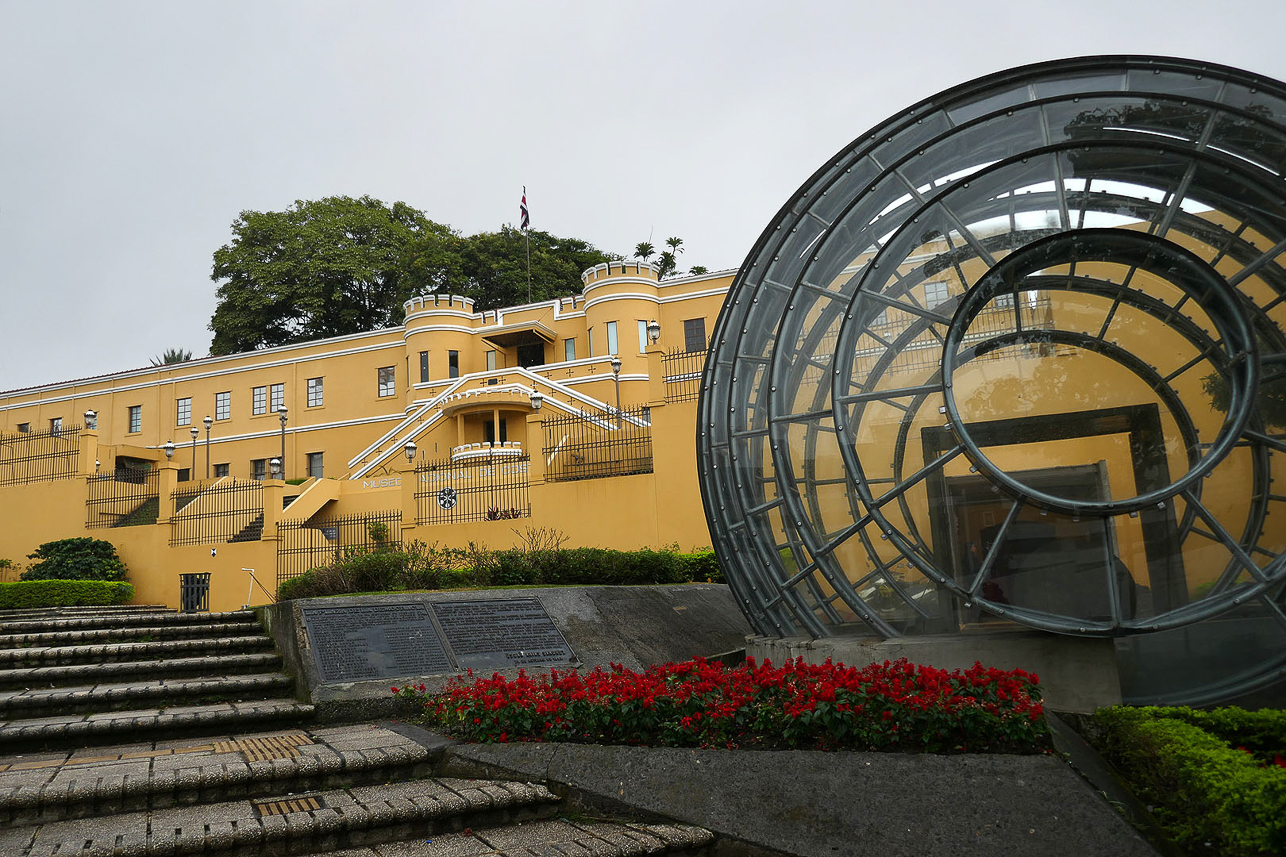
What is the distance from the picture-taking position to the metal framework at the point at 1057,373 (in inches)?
257

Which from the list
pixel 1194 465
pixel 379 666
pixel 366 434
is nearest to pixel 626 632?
pixel 379 666

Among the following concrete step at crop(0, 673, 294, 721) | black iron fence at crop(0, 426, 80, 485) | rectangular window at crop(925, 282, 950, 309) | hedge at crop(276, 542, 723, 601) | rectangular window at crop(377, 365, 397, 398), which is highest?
rectangular window at crop(377, 365, 397, 398)

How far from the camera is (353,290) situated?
50.7 metres

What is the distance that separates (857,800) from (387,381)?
1565 inches

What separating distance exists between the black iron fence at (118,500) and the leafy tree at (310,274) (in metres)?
27.1

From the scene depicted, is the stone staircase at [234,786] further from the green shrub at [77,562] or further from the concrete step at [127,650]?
the green shrub at [77,562]

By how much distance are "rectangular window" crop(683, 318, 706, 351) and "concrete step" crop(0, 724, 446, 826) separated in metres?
30.9

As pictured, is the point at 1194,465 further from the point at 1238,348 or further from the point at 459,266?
the point at 459,266

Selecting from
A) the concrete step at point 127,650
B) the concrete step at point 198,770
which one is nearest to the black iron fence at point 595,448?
the concrete step at point 127,650

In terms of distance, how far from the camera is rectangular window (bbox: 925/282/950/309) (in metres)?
7.49

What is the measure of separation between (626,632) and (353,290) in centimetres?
4413

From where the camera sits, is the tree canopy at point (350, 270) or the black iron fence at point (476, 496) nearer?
the black iron fence at point (476, 496)

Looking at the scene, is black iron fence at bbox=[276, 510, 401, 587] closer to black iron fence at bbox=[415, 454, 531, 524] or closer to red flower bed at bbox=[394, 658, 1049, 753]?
black iron fence at bbox=[415, 454, 531, 524]

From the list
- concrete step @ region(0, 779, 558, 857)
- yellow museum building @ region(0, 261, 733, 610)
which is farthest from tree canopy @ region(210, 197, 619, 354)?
concrete step @ region(0, 779, 558, 857)
